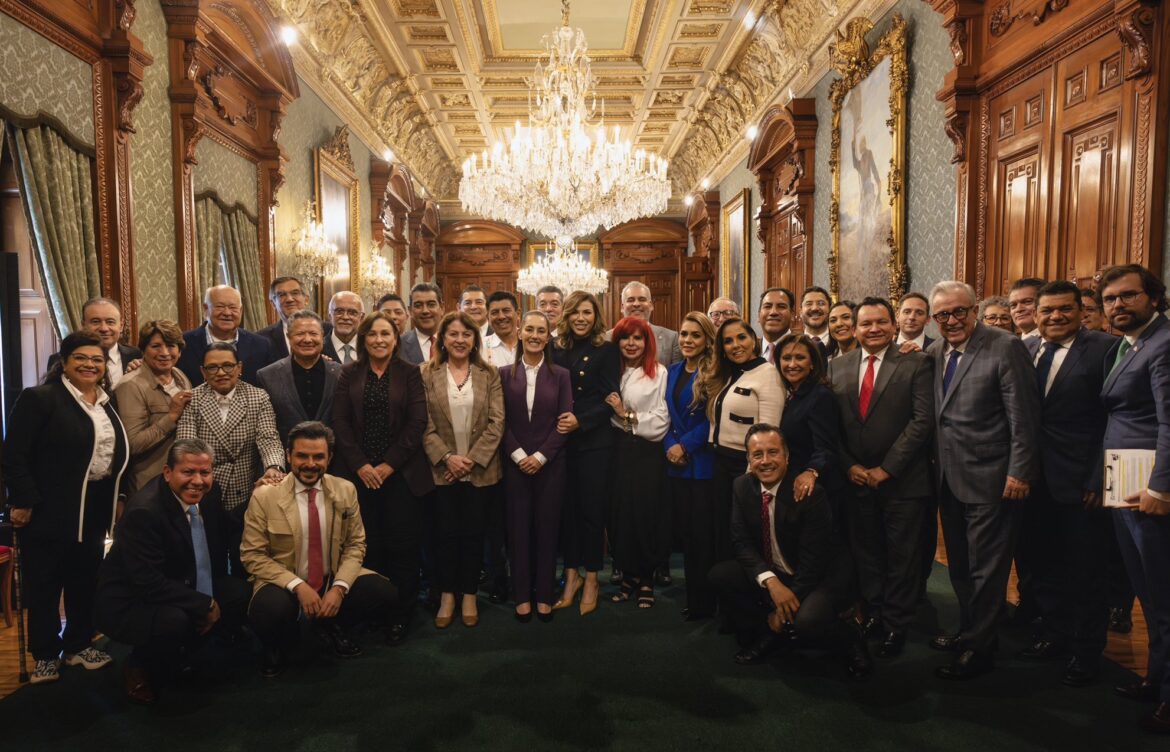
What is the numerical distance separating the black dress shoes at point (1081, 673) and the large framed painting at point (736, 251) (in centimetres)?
798

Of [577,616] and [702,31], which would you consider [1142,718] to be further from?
[702,31]

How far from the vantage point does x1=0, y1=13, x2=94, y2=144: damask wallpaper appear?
3432 mm

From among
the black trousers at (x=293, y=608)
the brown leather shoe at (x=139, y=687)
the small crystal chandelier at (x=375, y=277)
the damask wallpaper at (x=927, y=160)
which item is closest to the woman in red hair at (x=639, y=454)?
the black trousers at (x=293, y=608)

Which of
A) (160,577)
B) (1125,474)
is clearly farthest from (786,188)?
(160,577)

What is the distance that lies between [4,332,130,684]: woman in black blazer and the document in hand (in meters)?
4.07

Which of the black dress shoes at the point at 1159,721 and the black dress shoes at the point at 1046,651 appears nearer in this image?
the black dress shoes at the point at 1159,721

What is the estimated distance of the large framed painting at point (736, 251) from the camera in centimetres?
1067

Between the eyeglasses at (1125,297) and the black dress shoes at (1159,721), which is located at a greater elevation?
the eyeglasses at (1125,297)

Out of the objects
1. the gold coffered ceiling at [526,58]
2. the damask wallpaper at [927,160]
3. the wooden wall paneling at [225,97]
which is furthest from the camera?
the gold coffered ceiling at [526,58]

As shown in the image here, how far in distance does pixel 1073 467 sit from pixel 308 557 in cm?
330

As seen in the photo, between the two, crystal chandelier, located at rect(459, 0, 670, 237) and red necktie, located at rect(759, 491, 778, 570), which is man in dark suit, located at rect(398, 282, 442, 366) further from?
crystal chandelier, located at rect(459, 0, 670, 237)

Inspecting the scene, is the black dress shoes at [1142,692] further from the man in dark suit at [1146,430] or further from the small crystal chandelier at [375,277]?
the small crystal chandelier at [375,277]

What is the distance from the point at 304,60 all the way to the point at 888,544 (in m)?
6.97

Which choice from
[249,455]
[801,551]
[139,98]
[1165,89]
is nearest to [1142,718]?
[801,551]
